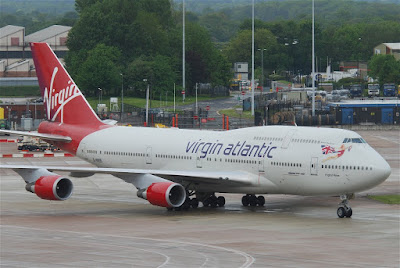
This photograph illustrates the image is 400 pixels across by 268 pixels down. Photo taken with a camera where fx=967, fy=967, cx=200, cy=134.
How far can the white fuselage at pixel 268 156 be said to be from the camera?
51281 millimetres

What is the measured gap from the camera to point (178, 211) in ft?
184

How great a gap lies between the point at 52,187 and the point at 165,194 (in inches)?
252

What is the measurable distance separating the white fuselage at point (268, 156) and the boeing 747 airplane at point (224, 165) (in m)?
0.05

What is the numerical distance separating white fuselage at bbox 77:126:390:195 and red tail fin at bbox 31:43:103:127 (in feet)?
13.2

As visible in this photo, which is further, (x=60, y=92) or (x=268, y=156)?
Answer: (x=60, y=92)

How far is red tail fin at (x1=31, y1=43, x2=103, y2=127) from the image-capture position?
215 feet

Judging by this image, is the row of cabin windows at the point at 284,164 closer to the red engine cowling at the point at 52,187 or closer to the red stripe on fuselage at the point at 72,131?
the red engine cowling at the point at 52,187

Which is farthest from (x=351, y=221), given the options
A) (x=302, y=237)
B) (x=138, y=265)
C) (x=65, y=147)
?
(x=65, y=147)

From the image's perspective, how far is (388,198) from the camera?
60.8 meters

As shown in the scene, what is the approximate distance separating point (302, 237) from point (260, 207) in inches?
475

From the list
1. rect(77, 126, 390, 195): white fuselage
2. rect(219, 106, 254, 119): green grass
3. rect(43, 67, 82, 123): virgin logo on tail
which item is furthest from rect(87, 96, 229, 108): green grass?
rect(77, 126, 390, 195): white fuselage

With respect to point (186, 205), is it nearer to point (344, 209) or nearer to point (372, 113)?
point (344, 209)

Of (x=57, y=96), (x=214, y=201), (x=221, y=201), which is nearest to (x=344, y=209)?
(x=221, y=201)

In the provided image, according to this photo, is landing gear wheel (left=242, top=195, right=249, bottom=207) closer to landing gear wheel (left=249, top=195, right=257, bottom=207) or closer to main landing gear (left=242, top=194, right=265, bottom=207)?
main landing gear (left=242, top=194, right=265, bottom=207)
